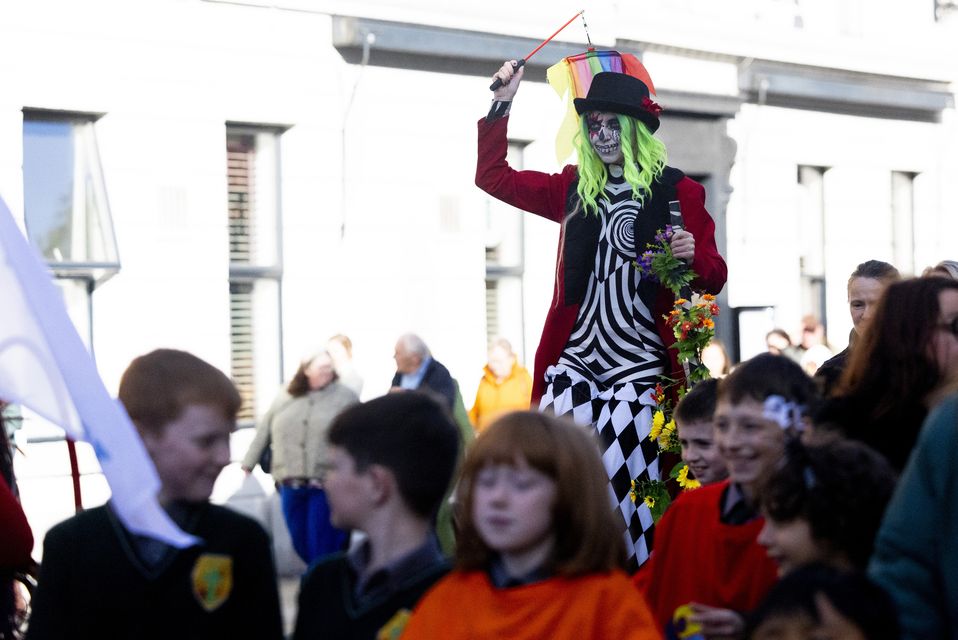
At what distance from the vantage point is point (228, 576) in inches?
130

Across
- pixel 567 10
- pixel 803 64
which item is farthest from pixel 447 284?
pixel 803 64

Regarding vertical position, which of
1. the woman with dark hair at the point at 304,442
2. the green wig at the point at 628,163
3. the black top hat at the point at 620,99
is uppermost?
the black top hat at the point at 620,99

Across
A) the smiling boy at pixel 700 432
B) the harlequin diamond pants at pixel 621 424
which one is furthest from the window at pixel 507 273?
the smiling boy at pixel 700 432

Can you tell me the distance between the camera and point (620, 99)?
5.77 meters

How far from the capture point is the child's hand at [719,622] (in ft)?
11.0

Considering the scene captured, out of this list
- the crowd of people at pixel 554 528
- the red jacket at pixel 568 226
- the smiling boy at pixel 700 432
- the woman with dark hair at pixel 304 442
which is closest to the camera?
the crowd of people at pixel 554 528

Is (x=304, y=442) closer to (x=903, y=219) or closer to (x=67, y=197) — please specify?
(x=67, y=197)

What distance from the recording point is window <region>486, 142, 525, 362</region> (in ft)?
46.6

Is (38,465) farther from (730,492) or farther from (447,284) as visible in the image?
(730,492)

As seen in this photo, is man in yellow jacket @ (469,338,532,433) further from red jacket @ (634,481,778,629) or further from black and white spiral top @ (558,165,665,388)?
red jacket @ (634,481,778,629)

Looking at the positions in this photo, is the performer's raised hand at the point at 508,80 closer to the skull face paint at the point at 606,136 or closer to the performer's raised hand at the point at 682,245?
the skull face paint at the point at 606,136

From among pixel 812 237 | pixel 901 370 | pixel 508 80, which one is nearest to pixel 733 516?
pixel 901 370

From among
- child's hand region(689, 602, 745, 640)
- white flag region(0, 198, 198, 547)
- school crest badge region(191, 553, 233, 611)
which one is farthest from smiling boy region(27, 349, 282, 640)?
child's hand region(689, 602, 745, 640)

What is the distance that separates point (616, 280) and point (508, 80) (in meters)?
0.81
